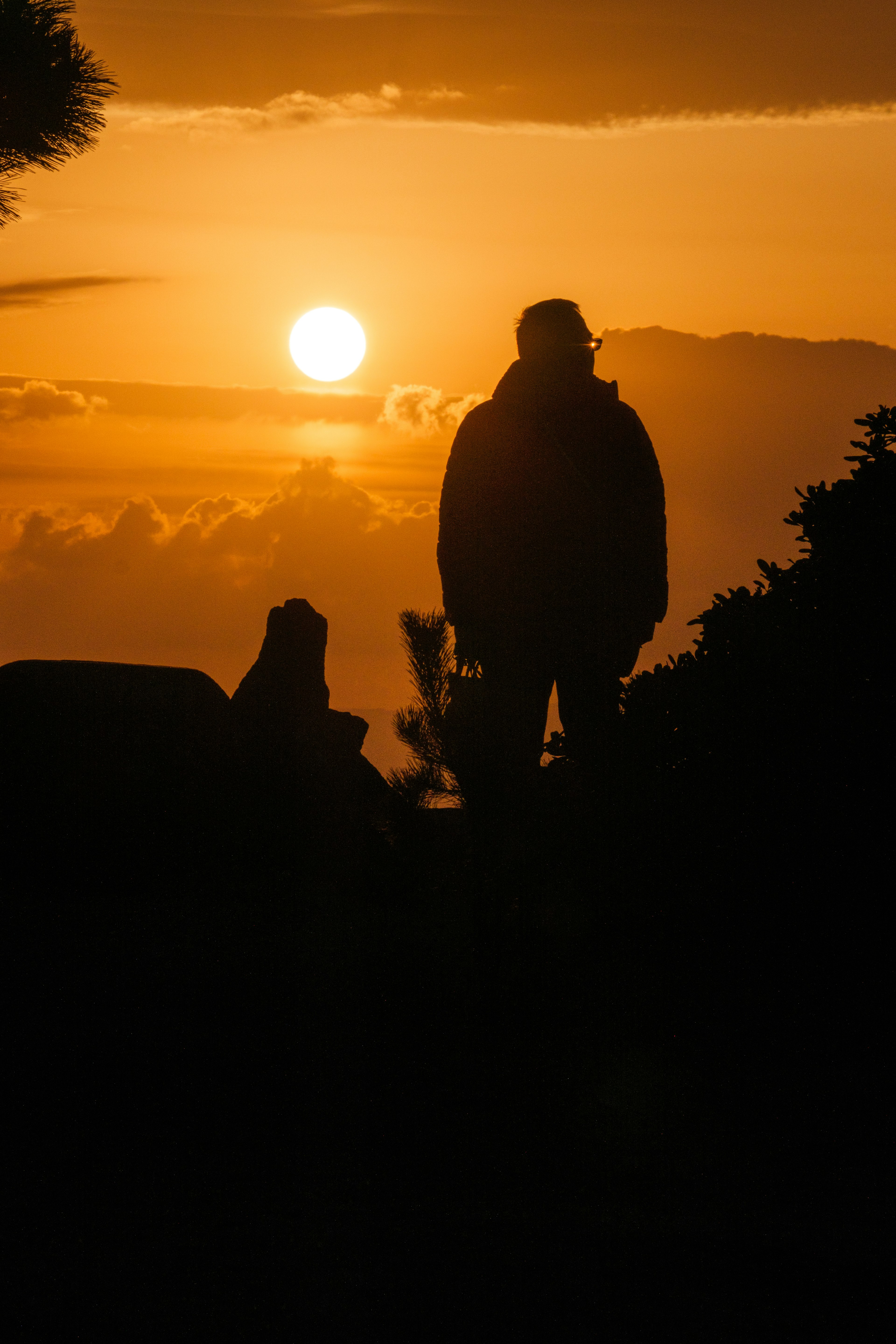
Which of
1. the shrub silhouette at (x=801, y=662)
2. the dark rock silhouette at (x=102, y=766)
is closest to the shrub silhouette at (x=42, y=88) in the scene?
the dark rock silhouette at (x=102, y=766)

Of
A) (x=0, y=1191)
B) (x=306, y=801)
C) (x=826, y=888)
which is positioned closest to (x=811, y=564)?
(x=826, y=888)

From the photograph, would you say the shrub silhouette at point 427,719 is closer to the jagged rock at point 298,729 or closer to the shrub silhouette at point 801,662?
the shrub silhouette at point 801,662

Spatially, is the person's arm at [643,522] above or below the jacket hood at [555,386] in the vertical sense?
below

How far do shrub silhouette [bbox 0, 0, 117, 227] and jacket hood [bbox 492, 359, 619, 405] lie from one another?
19.3 ft

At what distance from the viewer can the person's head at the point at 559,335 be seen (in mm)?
5188

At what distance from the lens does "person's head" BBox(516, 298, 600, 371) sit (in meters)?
5.19

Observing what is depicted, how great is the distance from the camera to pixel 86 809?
995 centimetres

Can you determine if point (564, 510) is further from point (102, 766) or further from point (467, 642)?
point (102, 766)

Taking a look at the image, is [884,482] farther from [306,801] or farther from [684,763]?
[306,801]

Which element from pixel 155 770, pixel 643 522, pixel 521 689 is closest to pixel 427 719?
pixel 521 689

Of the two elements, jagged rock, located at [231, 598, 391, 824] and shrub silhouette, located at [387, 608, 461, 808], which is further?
jagged rock, located at [231, 598, 391, 824]

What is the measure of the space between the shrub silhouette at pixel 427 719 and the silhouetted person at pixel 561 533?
26 cm

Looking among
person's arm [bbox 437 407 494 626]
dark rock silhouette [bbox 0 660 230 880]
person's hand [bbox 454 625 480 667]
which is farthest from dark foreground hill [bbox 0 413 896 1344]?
dark rock silhouette [bbox 0 660 230 880]

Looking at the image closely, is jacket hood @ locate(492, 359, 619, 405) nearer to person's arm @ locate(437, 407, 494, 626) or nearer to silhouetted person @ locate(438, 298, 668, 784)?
silhouetted person @ locate(438, 298, 668, 784)
